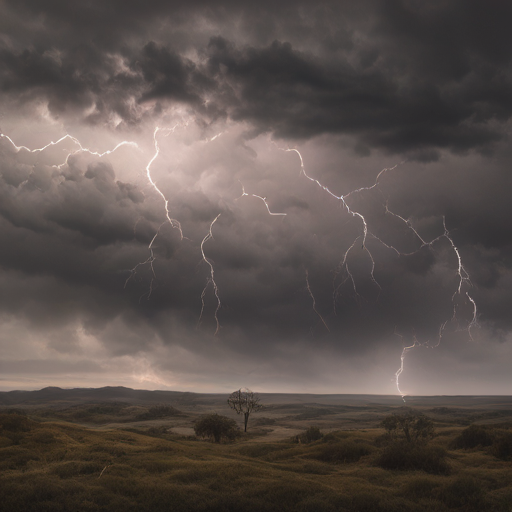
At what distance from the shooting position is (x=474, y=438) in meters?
36.9

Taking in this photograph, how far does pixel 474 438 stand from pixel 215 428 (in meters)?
28.5

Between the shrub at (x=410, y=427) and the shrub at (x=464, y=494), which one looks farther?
the shrub at (x=410, y=427)

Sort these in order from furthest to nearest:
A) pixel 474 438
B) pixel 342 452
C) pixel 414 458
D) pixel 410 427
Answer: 1. pixel 410 427
2. pixel 474 438
3. pixel 342 452
4. pixel 414 458

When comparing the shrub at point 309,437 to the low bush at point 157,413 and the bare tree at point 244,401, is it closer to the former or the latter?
the bare tree at point 244,401

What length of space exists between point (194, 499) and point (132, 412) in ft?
286

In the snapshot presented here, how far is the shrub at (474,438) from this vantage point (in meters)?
36.1

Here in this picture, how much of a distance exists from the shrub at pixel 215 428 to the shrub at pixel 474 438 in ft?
83.4

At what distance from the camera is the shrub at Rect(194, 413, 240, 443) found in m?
48.1

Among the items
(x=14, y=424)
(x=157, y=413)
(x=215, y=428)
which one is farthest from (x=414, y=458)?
(x=157, y=413)

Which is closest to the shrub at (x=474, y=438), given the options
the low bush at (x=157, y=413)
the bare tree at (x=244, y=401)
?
the bare tree at (x=244, y=401)

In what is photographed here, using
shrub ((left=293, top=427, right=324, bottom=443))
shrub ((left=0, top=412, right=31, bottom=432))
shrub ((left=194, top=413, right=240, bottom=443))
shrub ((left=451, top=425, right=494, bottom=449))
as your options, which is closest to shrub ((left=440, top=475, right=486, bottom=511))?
shrub ((left=451, top=425, right=494, bottom=449))

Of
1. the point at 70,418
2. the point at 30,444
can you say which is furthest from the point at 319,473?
the point at 70,418

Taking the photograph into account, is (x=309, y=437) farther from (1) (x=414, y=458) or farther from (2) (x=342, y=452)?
(1) (x=414, y=458)

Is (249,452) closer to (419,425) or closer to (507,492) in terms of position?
A: (419,425)
